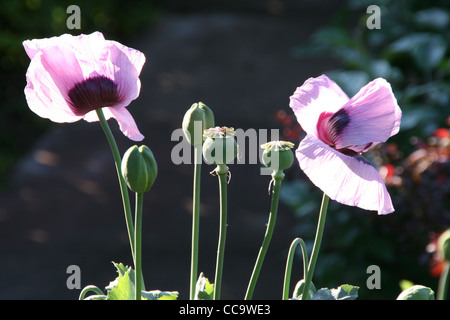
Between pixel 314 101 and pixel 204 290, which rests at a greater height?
pixel 314 101

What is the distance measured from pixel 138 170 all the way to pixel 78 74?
0.28 feet

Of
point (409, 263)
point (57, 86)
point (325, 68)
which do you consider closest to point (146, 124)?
point (325, 68)

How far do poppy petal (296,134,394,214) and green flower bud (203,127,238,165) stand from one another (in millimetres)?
54

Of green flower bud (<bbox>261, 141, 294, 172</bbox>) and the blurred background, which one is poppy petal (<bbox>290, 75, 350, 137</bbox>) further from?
the blurred background

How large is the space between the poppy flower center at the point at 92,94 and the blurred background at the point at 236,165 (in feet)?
2.25

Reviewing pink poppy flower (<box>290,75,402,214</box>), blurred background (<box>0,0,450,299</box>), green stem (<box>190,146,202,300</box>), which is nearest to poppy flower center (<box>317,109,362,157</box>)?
pink poppy flower (<box>290,75,402,214</box>)

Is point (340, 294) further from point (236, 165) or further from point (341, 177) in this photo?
point (236, 165)

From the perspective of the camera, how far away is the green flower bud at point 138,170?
0.51 meters

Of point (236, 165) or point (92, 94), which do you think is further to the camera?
point (236, 165)

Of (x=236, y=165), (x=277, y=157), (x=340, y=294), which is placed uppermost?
(x=236, y=165)

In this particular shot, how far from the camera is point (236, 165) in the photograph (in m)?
2.94

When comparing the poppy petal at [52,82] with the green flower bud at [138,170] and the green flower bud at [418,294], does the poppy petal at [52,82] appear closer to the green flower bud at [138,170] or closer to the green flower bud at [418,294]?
the green flower bud at [138,170]

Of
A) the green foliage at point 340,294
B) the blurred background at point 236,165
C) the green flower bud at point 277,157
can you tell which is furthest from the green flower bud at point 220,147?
the blurred background at point 236,165

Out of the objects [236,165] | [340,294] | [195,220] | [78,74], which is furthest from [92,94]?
[236,165]
